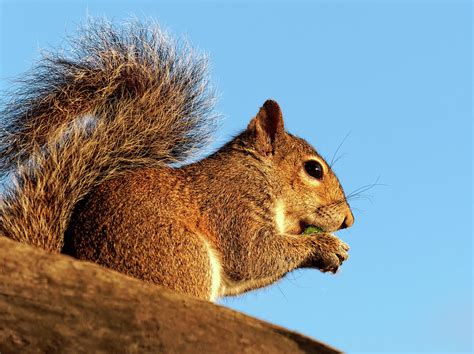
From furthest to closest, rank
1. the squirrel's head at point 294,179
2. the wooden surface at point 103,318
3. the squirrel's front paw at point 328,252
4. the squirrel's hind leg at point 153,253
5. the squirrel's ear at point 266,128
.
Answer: the squirrel's ear at point 266,128 → the squirrel's head at point 294,179 → the squirrel's front paw at point 328,252 → the squirrel's hind leg at point 153,253 → the wooden surface at point 103,318

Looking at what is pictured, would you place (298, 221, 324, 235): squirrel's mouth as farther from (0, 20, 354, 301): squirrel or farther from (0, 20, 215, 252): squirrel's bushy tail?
(0, 20, 215, 252): squirrel's bushy tail

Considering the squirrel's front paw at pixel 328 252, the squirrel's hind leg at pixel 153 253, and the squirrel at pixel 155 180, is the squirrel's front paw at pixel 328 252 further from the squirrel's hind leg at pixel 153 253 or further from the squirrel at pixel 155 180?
the squirrel's hind leg at pixel 153 253

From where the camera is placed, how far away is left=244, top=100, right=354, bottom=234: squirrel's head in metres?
5.35

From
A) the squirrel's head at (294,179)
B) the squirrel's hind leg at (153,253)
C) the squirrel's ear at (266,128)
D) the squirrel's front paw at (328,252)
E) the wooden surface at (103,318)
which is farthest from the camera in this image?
the squirrel's ear at (266,128)

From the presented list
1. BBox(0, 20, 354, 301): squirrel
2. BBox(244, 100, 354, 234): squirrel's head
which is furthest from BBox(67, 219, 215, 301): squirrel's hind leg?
BBox(244, 100, 354, 234): squirrel's head

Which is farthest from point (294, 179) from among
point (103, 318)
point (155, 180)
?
point (103, 318)

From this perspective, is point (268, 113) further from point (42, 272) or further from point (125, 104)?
point (42, 272)

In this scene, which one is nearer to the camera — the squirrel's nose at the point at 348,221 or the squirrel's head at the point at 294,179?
the squirrel's head at the point at 294,179

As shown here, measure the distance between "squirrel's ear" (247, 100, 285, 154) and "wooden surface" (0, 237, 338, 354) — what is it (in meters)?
2.66

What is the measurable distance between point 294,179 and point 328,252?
1.97ft

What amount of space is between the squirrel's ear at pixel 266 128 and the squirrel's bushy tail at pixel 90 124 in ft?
1.15

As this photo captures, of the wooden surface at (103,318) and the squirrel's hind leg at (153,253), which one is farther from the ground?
the squirrel's hind leg at (153,253)

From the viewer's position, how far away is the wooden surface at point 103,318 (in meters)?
2.81

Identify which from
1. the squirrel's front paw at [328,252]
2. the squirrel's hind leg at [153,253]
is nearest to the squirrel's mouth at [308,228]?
the squirrel's front paw at [328,252]
